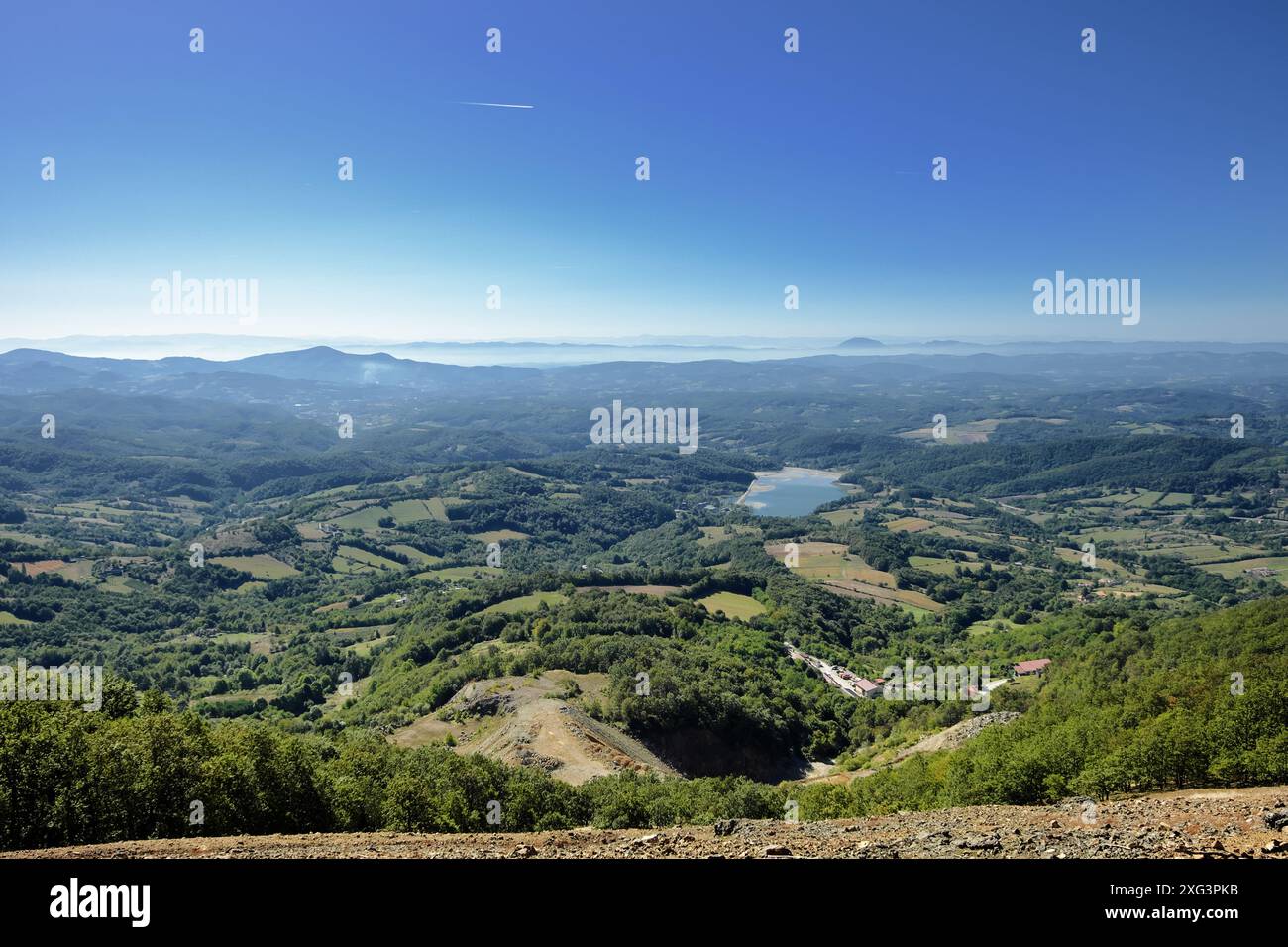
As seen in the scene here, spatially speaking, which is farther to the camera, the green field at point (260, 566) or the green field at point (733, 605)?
the green field at point (260, 566)

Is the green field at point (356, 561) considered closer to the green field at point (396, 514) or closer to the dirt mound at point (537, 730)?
the green field at point (396, 514)

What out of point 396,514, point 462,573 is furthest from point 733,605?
point 396,514

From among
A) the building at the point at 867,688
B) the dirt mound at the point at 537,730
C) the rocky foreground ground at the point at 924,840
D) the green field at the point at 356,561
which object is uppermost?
the rocky foreground ground at the point at 924,840

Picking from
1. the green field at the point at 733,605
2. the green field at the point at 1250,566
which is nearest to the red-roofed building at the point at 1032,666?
the green field at the point at 733,605

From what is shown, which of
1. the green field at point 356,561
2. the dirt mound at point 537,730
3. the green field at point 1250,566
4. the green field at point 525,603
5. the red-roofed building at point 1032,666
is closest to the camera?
the dirt mound at point 537,730

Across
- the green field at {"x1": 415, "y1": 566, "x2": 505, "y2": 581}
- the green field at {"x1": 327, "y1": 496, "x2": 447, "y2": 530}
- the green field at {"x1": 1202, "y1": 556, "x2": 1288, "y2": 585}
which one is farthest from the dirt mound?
the green field at {"x1": 327, "y1": 496, "x2": 447, "y2": 530}

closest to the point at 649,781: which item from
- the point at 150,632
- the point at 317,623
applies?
the point at 317,623
